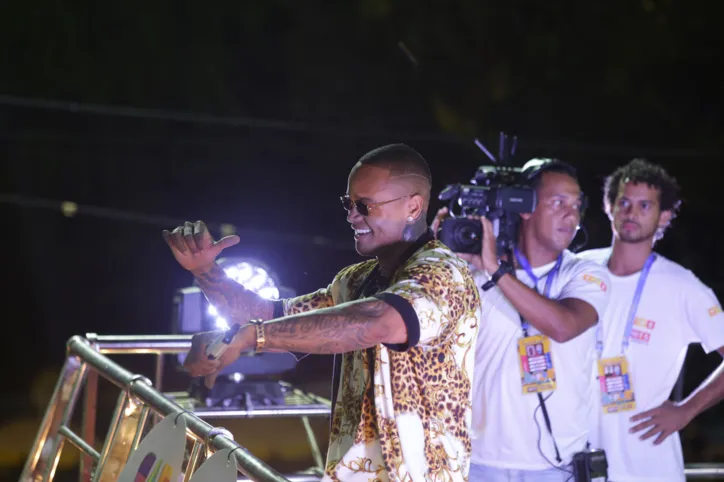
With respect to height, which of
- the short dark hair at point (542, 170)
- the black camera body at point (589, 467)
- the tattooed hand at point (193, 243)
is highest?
the short dark hair at point (542, 170)

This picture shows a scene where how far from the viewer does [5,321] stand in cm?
1548

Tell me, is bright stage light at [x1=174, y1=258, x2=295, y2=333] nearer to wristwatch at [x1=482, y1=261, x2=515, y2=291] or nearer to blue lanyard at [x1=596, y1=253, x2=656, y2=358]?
wristwatch at [x1=482, y1=261, x2=515, y2=291]

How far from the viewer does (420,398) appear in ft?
7.82

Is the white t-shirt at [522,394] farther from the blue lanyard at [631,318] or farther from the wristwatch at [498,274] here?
the blue lanyard at [631,318]

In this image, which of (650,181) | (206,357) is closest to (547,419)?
(650,181)

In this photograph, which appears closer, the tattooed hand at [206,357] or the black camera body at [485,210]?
the tattooed hand at [206,357]

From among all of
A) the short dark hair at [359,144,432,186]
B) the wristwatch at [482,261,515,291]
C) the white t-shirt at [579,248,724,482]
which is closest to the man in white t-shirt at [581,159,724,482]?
the white t-shirt at [579,248,724,482]

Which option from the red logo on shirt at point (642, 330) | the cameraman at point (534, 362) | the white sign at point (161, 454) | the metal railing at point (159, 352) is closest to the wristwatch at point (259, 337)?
the white sign at point (161, 454)

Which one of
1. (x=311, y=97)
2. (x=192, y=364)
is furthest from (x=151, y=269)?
(x=192, y=364)

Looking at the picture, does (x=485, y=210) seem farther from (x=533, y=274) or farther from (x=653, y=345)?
(x=653, y=345)

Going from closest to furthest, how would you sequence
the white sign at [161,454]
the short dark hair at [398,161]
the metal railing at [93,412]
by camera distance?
the short dark hair at [398,161], the white sign at [161,454], the metal railing at [93,412]

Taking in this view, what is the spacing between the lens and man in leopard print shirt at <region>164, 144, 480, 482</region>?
2.17 metres

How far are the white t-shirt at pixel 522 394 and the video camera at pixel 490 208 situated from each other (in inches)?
7.3

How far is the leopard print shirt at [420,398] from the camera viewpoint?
2.33 meters
